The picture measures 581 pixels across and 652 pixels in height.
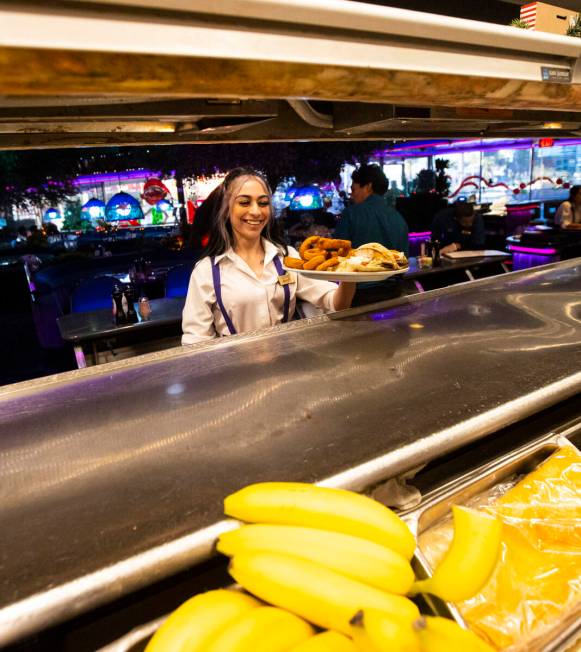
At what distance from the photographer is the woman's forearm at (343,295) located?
2252 mm

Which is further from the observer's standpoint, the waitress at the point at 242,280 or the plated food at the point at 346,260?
the waitress at the point at 242,280

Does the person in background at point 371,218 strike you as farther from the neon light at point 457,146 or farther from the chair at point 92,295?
the neon light at point 457,146

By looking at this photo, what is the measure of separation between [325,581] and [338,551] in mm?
49

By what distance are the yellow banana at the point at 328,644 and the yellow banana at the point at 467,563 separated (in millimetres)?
138

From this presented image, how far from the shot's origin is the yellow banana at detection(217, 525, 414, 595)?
701 mm

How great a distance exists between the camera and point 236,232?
8.34 ft

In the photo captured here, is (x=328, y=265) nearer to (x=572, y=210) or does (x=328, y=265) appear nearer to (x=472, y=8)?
(x=472, y=8)

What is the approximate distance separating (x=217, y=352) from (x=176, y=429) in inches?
24.0

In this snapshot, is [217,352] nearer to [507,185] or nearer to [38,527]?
[38,527]

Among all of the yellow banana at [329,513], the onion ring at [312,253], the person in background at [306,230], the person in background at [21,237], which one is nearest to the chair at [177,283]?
the onion ring at [312,253]

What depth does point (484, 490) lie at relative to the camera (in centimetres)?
126

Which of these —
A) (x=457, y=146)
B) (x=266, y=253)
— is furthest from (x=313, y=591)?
(x=457, y=146)

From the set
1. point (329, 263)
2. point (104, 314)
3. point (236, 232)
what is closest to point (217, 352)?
point (329, 263)

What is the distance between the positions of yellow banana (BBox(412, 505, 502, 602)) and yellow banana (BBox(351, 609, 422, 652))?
0.41 ft
